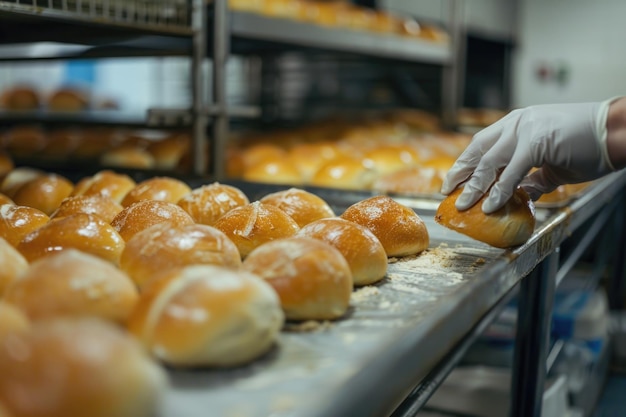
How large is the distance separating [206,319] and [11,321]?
224 millimetres

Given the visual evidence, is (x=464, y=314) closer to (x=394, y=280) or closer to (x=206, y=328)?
(x=394, y=280)

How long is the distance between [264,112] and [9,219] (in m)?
4.48

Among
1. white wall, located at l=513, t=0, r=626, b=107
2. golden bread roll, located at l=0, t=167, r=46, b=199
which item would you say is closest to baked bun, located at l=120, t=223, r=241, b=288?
golden bread roll, located at l=0, t=167, r=46, b=199

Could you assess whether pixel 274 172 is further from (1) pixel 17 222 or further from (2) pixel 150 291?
(2) pixel 150 291

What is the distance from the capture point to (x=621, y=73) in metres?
6.47

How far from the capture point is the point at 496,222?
136 centimetres

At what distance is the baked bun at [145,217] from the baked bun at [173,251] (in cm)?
20

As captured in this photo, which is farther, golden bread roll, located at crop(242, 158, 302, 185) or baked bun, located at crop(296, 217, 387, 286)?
golden bread roll, located at crop(242, 158, 302, 185)

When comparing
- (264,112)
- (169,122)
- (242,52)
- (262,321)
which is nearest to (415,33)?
(242,52)

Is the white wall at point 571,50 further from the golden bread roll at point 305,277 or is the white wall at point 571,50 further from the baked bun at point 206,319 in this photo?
the baked bun at point 206,319

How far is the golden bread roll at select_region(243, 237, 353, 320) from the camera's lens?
0.97 metres

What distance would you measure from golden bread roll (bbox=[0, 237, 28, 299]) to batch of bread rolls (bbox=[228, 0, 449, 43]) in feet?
7.32

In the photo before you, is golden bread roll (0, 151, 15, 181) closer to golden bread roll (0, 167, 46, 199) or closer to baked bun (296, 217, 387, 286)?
golden bread roll (0, 167, 46, 199)

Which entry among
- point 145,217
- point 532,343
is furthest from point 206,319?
point 532,343
